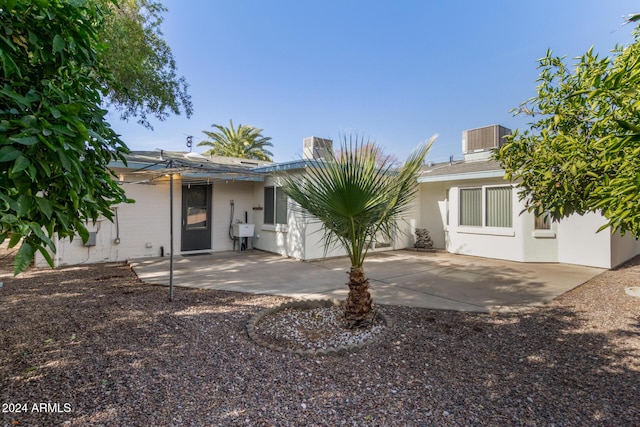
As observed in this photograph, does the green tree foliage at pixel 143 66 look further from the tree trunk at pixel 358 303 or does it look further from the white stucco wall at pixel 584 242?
the white stucco wall at pixel 584 242

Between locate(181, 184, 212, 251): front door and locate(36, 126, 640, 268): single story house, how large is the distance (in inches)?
1.2

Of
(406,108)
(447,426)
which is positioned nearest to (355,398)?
(447,426)

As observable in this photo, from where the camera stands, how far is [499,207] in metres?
9.28

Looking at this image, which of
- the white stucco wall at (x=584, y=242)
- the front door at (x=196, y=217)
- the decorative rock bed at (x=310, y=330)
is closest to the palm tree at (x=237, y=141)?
the front door at (x=196, y=217)

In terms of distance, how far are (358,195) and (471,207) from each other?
7890 mm

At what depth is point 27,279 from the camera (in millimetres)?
6453

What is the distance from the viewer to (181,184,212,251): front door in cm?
970

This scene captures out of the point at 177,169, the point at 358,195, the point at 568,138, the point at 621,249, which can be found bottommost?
the point at 621,249

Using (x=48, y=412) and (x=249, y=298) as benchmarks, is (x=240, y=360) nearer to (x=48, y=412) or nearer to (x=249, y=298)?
(x=48, y=412)

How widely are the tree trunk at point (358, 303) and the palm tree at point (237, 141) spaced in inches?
843

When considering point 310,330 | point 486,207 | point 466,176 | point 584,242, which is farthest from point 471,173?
point 310,330

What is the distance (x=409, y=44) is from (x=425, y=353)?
12309mm

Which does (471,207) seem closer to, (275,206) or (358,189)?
(275,206)

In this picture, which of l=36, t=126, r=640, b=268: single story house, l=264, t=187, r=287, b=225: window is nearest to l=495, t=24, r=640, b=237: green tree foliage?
l=36, t=126, r=640, b=268: single story house
